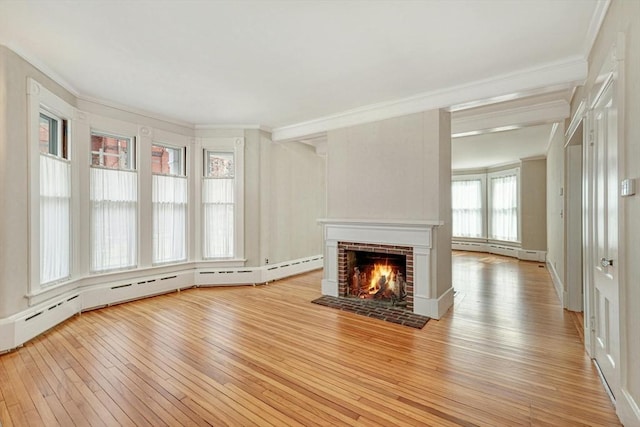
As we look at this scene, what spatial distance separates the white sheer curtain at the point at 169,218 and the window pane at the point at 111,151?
0.51 metres

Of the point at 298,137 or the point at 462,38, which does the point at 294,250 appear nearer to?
the point at 298,137

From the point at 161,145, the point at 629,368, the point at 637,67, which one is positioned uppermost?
the point at 161,145

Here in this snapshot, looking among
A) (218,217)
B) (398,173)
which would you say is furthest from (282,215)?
(398,173)

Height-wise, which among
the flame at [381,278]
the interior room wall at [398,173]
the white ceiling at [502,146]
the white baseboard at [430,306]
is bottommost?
the white baseboard at [430,306]

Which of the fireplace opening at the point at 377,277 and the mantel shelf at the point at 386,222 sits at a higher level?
the mantel shelf at the point at 386,222

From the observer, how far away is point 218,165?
5906mm

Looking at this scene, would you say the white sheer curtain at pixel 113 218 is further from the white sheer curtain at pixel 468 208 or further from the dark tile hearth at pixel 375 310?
the white sheer curtain at pixel 468 208

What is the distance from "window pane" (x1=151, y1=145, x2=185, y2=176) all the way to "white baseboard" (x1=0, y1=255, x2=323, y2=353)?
1.81 m

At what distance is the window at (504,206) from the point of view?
9.64 meters

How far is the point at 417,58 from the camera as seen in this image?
3217mm

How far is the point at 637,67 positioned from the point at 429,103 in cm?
247

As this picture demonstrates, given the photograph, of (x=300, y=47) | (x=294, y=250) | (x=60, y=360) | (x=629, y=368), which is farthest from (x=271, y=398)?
(x=294, y=250)

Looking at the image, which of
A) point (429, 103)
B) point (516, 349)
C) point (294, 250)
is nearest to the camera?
point (516, 349)

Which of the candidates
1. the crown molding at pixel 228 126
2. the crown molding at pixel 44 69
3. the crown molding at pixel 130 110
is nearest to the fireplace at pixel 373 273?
the crown molding at pixel 228 126
